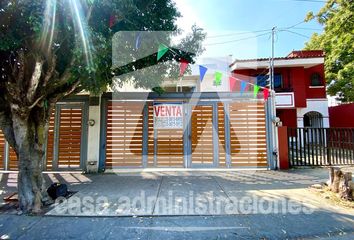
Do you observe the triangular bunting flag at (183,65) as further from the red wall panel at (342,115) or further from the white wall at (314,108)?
the red wall panel at (342,115)

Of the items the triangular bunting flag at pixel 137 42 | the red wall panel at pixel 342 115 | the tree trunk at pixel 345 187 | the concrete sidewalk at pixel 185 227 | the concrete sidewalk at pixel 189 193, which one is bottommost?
the concrete sidewalk at pixel 185 227

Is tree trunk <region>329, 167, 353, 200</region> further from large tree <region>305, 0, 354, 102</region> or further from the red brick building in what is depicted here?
the red brick building

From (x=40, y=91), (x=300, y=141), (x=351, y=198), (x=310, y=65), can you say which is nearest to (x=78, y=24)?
(x=40, y=91)

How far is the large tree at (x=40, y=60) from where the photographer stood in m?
4.02

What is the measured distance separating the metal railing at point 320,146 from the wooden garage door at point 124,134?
5.30 m

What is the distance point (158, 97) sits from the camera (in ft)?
26.5

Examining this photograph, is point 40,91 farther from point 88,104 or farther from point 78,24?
point 88,104

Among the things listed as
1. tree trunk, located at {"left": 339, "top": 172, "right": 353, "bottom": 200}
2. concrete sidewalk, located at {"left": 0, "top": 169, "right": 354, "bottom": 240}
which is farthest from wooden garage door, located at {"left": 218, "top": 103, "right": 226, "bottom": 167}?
tree trunk, located at {"left": 339, "top": 172, "right": 353, "bottom": 200}

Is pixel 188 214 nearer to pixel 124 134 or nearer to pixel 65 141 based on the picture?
pixel 124 134

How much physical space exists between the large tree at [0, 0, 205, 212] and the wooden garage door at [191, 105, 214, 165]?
3.76 metres

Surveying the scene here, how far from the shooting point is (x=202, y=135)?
8.07 metres

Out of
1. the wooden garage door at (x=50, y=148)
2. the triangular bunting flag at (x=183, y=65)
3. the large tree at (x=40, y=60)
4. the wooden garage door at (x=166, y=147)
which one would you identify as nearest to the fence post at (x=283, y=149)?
the wooden garage door at (x=166, y=147)

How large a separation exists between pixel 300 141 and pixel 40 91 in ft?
26.1

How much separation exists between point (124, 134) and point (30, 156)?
3528mm
